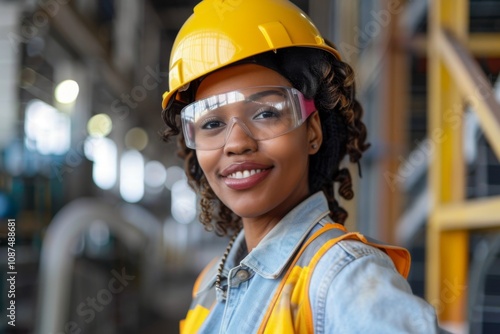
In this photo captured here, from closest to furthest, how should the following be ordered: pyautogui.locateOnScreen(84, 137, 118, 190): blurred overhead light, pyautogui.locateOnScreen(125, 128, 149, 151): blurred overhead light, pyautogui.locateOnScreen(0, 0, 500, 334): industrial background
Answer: pyautogui.locateOnScreen(0, 0, 500, 334): industrial background → pyautogui.locateOnScreen(84, 137, 118, 190): blurred overhead light → pyautogui.locateOnScreen(125, 128, 149, 151): blurred overhead light

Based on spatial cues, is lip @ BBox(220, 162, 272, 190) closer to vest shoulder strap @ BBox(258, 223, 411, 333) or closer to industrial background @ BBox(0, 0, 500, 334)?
vest shoulder strap @ BBox(258, 223, 411, 333)

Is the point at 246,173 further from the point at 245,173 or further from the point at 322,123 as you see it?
the point at 322,123

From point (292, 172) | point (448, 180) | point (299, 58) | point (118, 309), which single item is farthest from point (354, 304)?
Result: point (118, 309)

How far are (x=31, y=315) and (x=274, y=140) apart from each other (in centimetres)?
342

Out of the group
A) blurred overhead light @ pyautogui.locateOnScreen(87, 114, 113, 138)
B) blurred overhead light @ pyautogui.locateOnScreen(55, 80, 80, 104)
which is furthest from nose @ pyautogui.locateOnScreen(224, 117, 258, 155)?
blurred overhead light @ pyautogui.locateOnScreen(87, 114, 113, 138)

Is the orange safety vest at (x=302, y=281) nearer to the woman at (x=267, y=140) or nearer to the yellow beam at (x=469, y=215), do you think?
the woman at (x=267, y=140)

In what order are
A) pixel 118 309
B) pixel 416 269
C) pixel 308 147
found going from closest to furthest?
pixel 308 147 → pixel 416 269 → pixel 118 309

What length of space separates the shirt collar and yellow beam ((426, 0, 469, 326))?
5.63ft

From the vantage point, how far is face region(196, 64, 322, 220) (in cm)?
115

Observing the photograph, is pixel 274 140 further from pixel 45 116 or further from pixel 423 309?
pixel 45 116

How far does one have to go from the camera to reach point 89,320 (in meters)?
5.09

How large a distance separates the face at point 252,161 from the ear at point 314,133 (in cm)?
2

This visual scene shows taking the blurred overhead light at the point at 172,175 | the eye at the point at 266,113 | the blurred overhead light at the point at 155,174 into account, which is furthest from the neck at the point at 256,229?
the blurred overhead light at the point at 172,175

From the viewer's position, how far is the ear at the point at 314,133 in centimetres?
126
